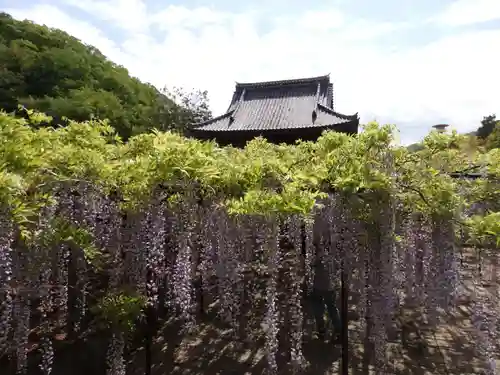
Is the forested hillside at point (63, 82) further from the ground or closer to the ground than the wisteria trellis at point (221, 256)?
further from the ground

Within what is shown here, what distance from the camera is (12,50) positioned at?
19531 millimetres

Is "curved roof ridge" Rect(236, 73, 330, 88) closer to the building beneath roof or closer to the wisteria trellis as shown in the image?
the building beneath roof

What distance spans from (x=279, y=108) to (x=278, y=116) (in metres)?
0.86

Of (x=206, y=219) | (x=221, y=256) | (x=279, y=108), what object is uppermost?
(x=279, y=108)

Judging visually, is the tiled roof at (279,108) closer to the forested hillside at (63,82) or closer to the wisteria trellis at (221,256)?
the forested hillside at (63,82)

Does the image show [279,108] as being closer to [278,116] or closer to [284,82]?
[278,116]

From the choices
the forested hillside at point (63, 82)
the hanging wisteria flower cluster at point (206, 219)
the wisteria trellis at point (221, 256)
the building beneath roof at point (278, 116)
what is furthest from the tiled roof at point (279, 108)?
the wisteria trellis at point (221, 256)

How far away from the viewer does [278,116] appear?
789 inches

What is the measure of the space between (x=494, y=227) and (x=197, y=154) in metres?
3.78

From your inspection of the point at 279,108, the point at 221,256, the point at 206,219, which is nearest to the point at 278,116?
the point at 279,108

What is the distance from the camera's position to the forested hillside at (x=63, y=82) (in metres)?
18.3

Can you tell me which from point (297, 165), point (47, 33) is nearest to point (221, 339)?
point (297, 165)

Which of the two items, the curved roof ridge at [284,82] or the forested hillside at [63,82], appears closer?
the forested hillside at [63,82]

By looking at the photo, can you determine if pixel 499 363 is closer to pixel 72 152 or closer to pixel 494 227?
pixel 494 227
